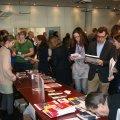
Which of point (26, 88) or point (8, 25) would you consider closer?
point (26, 88)

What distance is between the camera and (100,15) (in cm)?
1496

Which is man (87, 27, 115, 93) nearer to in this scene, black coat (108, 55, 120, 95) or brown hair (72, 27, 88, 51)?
black coat (108, 55, 120, 95)

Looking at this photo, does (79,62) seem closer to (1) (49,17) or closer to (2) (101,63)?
(2) (101,63)

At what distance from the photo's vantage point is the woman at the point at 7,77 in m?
3.65

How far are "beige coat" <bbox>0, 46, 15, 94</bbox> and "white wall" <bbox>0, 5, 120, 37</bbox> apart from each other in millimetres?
8818

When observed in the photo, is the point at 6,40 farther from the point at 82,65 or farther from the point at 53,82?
the point at 82,65

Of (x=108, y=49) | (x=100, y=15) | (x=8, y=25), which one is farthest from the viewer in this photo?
(x=100, y=15)

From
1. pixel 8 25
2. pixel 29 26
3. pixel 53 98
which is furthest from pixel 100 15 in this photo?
pixel 53 98

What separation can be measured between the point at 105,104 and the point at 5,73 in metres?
2.18

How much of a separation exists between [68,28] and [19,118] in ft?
34.0

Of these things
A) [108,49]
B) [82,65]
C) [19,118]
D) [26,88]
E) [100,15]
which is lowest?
[19,118]

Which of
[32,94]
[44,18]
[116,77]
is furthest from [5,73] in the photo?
[44,18]

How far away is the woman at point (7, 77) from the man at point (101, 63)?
1.24m

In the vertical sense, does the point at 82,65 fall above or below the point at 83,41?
below
